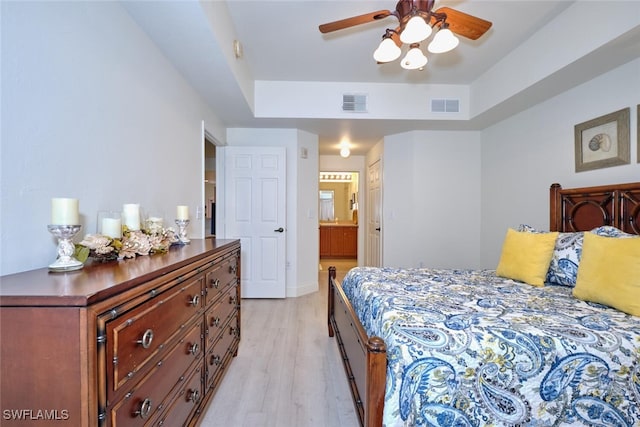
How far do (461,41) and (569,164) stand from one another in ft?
5.03

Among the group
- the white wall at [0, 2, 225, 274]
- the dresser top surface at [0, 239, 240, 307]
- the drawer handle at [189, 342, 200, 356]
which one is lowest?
the drawer handle at [189, 342, 200, 356]

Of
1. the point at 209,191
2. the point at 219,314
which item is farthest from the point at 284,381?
the point at 209,191

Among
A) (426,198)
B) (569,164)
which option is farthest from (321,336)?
(569,164)

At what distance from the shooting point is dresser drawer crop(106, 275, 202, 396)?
0.78m

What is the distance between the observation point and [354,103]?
348 centimetres

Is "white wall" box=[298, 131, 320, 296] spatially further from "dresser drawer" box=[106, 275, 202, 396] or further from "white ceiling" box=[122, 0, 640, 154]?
"dresser drawer" box=[106, 275, 202, 396]

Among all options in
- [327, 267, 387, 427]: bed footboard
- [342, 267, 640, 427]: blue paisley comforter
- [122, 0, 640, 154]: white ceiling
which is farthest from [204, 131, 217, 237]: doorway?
[342, 267, 640, 427]: blue paisley comforter

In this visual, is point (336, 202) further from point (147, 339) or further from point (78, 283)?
point (78, 283)

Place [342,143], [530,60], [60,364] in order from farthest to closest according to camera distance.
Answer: [342,143] → [530,60] → [60,364]

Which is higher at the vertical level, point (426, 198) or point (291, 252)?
point (426, 198)

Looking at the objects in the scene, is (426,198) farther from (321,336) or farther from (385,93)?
(321,336)

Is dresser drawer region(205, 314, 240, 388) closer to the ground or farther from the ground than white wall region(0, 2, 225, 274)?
closer to the ground

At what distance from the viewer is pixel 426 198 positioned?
4.03 meters

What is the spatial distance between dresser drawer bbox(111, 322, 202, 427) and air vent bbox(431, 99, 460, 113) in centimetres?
351
